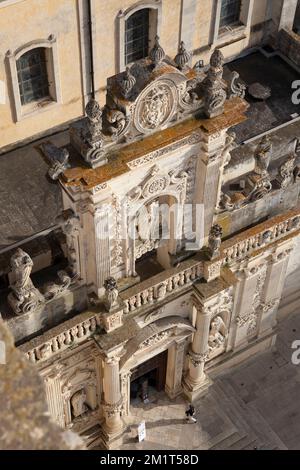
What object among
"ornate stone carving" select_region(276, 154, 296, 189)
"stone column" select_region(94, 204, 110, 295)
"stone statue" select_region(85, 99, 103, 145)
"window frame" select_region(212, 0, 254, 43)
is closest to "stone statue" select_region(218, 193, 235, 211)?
"ornate stone carving" select_region(276, 154, 296, 189)

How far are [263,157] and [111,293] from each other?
7.33 meters

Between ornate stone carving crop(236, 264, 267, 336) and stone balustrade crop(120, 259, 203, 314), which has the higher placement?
ornate stone carving crop(236, 264, 267, 336)

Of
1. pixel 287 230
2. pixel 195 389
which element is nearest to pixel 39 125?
pixel 287 230

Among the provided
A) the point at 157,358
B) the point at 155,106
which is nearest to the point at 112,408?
the point at 157,358

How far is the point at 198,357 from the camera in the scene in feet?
108

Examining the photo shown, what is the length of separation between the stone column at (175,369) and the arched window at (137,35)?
37.7ft

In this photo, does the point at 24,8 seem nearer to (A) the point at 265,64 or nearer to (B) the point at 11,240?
(B) the point at 11,240

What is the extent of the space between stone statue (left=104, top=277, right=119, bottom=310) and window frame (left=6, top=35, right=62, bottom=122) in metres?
8.14

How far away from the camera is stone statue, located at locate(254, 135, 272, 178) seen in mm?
28766

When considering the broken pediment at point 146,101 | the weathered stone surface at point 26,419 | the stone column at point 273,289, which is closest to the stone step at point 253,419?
the stone column at point 273,289

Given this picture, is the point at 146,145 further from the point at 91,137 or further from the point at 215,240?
the point at 215,240

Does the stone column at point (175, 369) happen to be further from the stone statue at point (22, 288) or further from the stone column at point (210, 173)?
the stone statue at point (22, 288)

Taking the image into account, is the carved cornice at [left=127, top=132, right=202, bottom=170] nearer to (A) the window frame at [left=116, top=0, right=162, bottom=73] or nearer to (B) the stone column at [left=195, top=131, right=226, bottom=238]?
(B) the stone column at [left=195, top=131, right=226, bottom=238]

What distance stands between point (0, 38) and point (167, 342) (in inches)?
497
